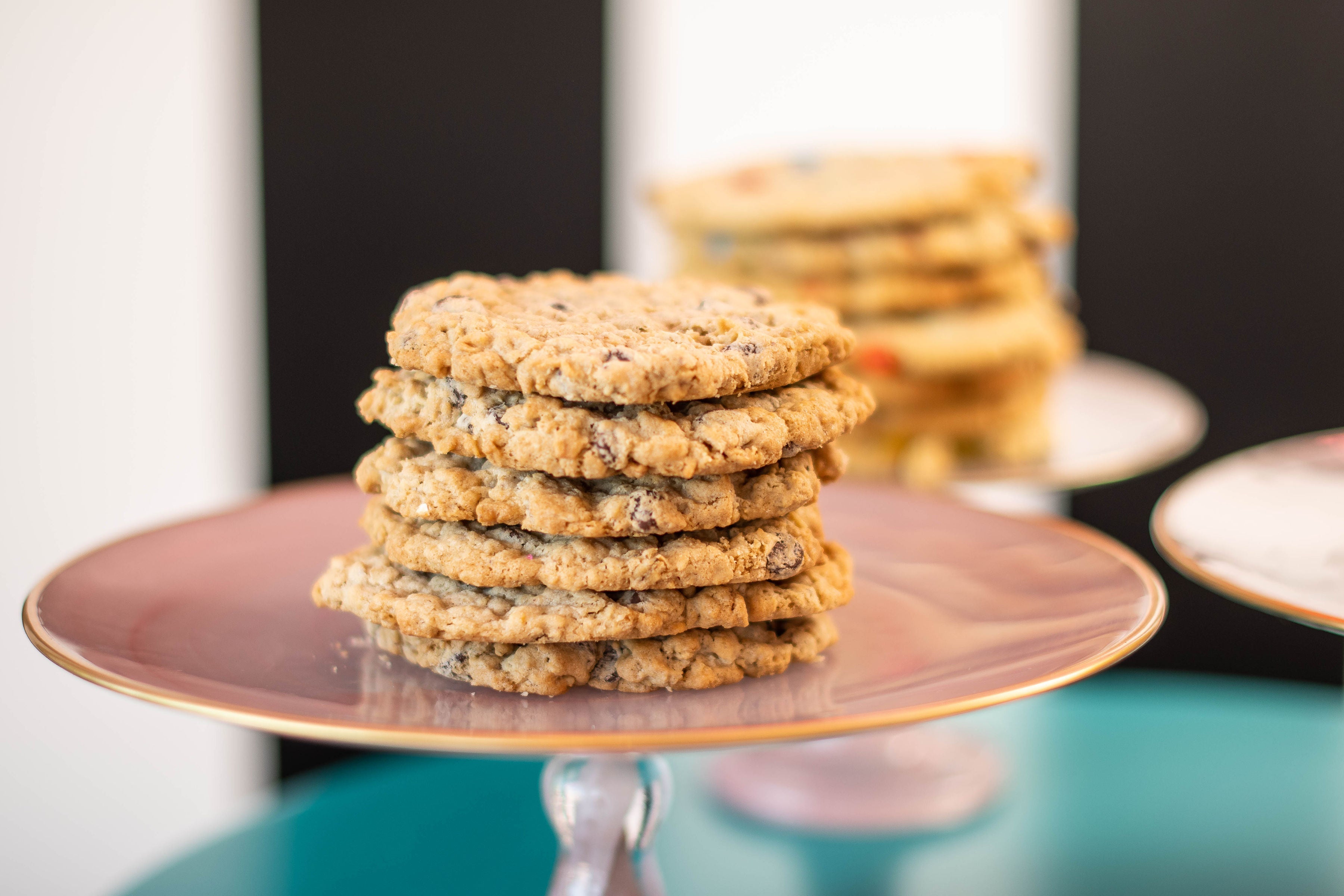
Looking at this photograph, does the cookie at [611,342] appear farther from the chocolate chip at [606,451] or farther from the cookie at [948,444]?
the cookie at [948,444]

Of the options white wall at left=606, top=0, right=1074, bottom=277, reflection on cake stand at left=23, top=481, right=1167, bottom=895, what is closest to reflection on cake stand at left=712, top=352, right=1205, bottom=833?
reflection on cake stand at left=23, top=481, right=1167, bottom=895

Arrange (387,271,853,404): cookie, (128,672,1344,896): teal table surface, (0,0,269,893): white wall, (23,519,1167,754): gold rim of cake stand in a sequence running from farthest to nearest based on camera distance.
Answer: (0,0,269,893): white wall
(128,672,1344,896): teal table surface
(387,271,853,404): cookie
(23,519,1167,754): gold rim of cake stand

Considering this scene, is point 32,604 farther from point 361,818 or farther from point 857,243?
point 857,243

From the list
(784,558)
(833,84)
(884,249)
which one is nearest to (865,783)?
(884,249)

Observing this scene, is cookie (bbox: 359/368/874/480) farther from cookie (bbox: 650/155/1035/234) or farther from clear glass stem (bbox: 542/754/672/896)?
cookie (bbox: 650/155/1035/234)

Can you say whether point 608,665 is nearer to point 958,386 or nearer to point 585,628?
point 585,628

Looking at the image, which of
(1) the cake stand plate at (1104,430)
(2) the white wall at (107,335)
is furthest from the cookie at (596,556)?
(2) the white wall at (107,335)
